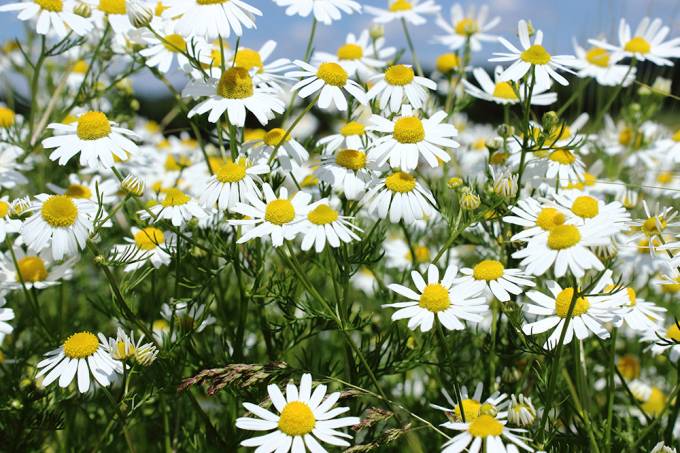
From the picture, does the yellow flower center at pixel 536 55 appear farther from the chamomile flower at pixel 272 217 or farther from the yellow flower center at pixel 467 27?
the yellow flower center at pixel 467 27

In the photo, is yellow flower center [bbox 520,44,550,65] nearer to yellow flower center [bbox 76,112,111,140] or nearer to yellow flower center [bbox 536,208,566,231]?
yellow flower center [bbox 536,208,566,231]

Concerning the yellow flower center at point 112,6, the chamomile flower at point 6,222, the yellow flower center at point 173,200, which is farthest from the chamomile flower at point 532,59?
the chamomile flower at point 6,222

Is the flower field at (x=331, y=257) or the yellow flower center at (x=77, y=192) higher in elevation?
the yellow flower center at (x=77, y=192)

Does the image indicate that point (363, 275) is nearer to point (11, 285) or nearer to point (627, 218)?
point (11, 285)

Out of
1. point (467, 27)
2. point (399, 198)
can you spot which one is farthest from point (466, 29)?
point (399, 198)

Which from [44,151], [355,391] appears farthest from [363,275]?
[355,391]
